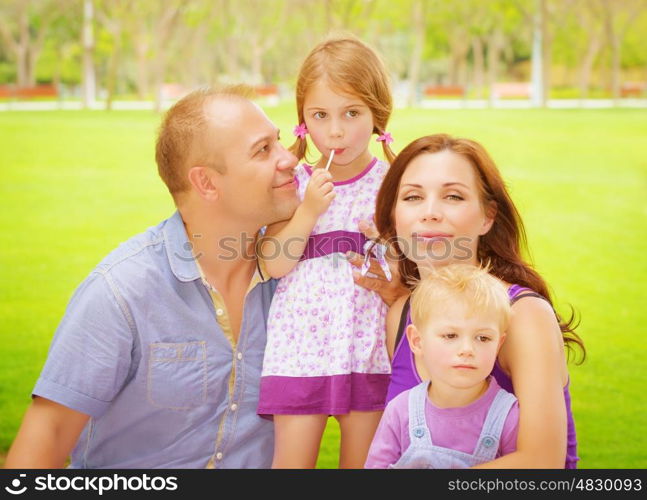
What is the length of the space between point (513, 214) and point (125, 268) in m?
1.03

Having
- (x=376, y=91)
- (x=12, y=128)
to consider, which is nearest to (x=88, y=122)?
(x=12, y=128)

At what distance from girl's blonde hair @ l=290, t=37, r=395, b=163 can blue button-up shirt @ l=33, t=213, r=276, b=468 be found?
1.92ft

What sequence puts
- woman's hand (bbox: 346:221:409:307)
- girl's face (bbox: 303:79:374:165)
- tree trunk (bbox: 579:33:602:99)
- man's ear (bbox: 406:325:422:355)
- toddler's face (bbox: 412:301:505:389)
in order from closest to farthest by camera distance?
toddler's face (bbox: 412:301:505:389) → man's ear (bbox: 406:325:422:355) → woman's hand (bbox: 346:221:409:307) → girl's face (bbox: 303:79:374:165) → tree trunk (bbox: 579:33:602:99)

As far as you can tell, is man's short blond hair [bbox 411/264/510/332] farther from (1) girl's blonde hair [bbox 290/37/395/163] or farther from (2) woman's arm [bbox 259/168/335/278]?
(1) girl's blonde hair [bbox 290/37/395/163]

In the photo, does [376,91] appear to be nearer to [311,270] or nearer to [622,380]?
[311,270]

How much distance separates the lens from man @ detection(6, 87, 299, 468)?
7.38 feet

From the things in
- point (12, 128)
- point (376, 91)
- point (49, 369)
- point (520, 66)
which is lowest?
point (49, 369)

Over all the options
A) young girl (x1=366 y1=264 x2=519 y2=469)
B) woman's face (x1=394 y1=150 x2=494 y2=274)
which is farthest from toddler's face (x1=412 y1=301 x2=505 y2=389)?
woman's face (x1=394 y1=150 x2=494 y2=274)

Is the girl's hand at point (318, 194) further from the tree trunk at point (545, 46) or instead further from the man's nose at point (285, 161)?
the tree trunk at point (545, 46)

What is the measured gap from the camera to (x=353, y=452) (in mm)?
2436

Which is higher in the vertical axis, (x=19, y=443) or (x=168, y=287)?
(x=168, y=287)

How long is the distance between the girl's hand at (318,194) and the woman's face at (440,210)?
290mm

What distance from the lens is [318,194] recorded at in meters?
2.37

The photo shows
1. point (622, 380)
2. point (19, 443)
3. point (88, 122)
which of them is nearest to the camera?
point (19, 443)
